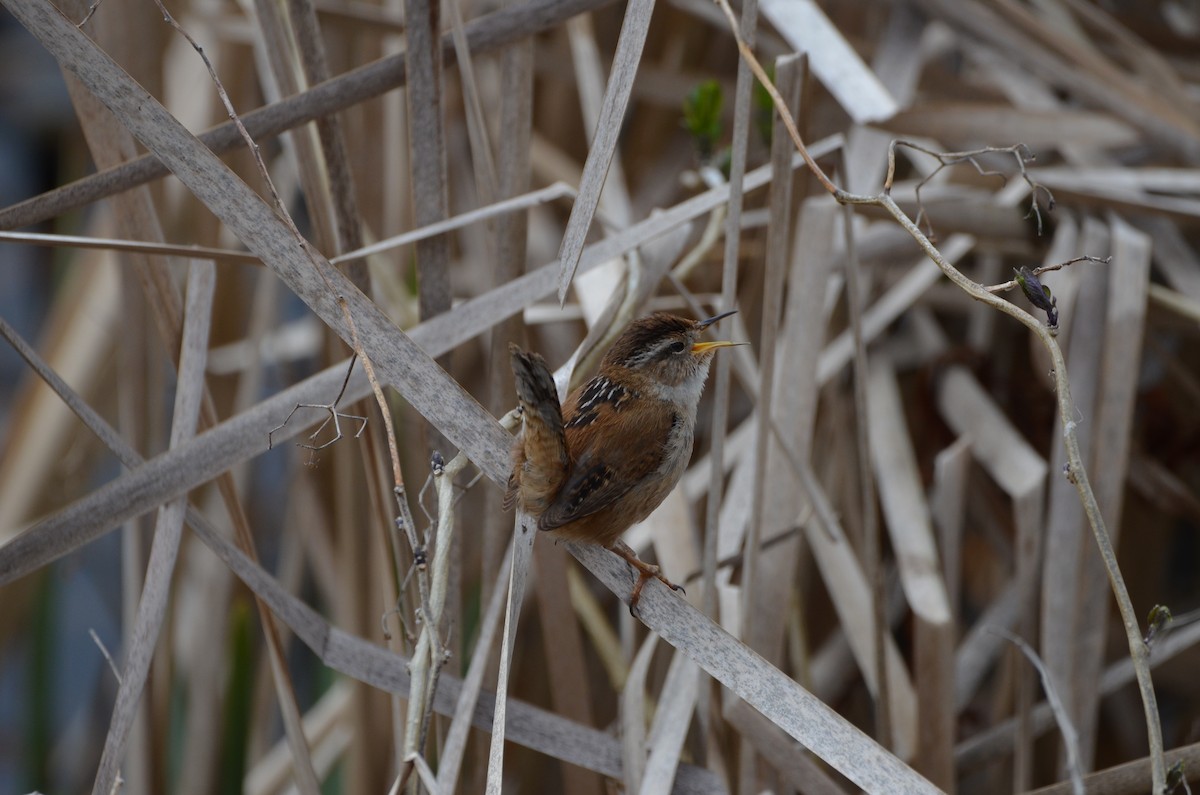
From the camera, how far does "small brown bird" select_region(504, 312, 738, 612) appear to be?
4.47 feet

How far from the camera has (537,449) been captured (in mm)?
1359

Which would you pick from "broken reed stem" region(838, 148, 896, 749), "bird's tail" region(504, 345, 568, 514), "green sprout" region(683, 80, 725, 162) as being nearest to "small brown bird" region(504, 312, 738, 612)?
"bird's tail" region(504, 345, 568, 514)

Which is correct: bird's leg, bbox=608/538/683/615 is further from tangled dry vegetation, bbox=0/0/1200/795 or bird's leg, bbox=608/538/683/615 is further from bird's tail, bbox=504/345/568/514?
bird's tail, bbox=504/345/568/514

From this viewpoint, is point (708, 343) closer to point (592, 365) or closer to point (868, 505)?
point (592, 365)

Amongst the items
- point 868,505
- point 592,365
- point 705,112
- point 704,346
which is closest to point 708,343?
point 704,346

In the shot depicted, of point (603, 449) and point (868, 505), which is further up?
point (603, 449)

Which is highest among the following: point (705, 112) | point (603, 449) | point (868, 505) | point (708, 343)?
point (705, 112)

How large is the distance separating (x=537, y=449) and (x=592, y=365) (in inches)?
15.8

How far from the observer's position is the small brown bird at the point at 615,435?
1.36 metres

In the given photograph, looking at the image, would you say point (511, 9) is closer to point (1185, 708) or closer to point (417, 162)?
point (417, 162)

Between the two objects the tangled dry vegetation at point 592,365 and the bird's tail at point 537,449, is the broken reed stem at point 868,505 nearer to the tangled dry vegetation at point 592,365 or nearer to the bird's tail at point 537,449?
the tangled dry vegetation at point 592,365

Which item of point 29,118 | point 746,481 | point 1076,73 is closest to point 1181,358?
point 1076,73

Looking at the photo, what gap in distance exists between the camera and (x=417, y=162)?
158cm

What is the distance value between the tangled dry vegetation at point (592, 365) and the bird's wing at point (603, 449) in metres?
0.10
